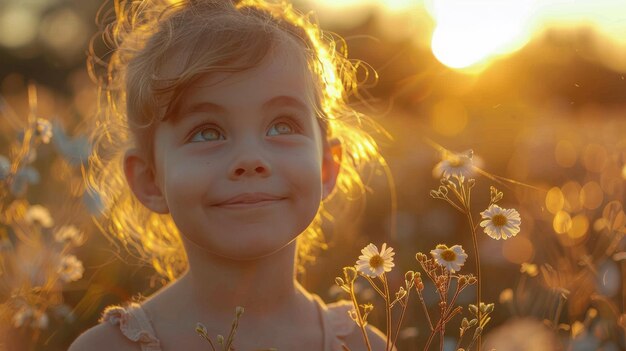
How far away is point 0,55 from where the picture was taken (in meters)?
15.1

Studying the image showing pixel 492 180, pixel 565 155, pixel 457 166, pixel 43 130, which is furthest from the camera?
pixel 492 180

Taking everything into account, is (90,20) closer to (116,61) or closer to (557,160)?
(557,160)

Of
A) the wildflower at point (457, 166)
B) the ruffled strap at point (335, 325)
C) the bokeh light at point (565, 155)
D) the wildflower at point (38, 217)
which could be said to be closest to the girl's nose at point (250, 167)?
the wildflower at point (457, 166)

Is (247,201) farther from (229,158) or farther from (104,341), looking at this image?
(104,341)

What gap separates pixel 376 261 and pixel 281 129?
527mm

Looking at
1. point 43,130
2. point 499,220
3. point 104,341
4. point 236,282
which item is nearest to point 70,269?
point 43,130

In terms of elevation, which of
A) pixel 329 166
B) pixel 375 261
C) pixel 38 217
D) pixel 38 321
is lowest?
pixel 38 321

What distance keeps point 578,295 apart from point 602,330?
111mm

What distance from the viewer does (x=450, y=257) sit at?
1.66 metres

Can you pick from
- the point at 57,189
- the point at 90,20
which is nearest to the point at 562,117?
the point at 57,189

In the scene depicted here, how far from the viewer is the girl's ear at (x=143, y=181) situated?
2.25 m

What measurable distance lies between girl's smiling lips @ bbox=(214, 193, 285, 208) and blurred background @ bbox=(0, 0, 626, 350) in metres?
0.47

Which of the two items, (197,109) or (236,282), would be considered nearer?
(197,109)

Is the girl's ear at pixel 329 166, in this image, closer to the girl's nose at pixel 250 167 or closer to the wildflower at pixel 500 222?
the girl's nose at pixel 250 167
